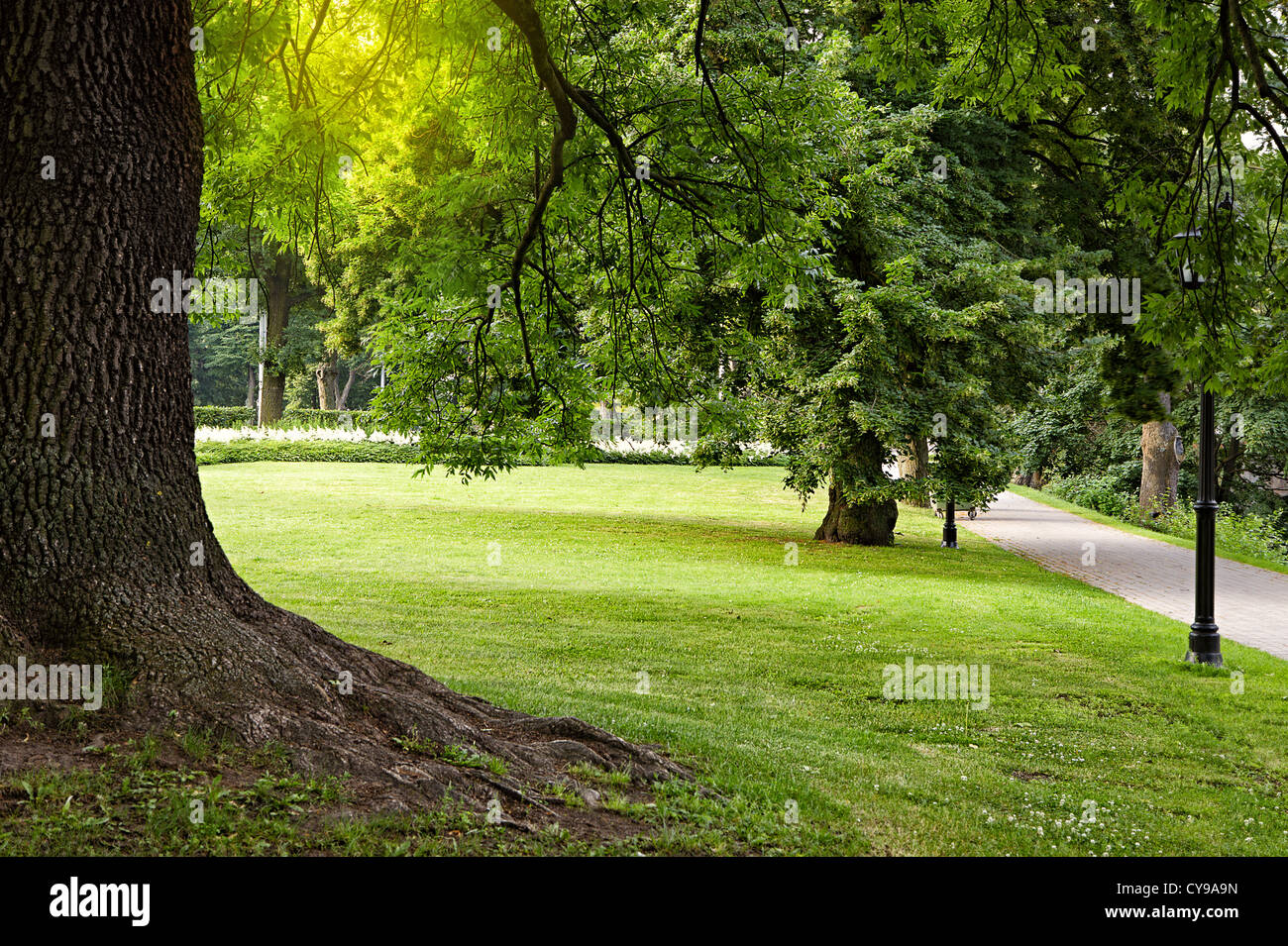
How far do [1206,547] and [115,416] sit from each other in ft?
33.8

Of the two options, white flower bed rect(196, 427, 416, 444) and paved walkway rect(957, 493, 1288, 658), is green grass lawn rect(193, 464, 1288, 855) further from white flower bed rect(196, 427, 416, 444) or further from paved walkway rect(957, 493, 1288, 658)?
white flower bed rect(196, 427, 416, 444)

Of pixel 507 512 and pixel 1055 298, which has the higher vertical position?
pixel 1055 298

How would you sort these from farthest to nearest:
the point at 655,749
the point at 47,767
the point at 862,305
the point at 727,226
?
1. the point at 862,305
2. the point at 727,226
3. the point at 655,749
4. the point at 47,767

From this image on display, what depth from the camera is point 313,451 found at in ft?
123

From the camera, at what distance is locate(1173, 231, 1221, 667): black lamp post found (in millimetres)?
10367

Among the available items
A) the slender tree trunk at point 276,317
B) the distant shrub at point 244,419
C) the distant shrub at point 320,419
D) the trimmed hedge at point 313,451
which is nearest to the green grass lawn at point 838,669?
the trimmed hedge at point 313,451

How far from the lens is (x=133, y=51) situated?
4723 mm

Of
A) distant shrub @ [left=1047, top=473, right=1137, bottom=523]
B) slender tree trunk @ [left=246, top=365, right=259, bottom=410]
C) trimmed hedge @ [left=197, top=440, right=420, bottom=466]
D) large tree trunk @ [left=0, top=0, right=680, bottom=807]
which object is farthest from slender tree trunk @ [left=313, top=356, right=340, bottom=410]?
large tree trunk @ [left=0, top=0, right=680, bottom=807]

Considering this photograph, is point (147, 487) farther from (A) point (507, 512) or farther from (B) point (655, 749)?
(A) point (507, 512)

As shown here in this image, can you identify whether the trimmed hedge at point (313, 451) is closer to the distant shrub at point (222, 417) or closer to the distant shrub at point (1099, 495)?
the distant shrub at point (222, 417)

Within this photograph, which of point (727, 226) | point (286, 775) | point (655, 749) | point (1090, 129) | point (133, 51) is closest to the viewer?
point (286, 775)

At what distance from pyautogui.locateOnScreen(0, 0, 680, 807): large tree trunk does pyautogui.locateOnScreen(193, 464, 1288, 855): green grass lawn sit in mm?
2621

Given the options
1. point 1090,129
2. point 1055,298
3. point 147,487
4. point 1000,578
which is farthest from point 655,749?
point 1090,129

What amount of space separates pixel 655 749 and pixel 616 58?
6440 mm
